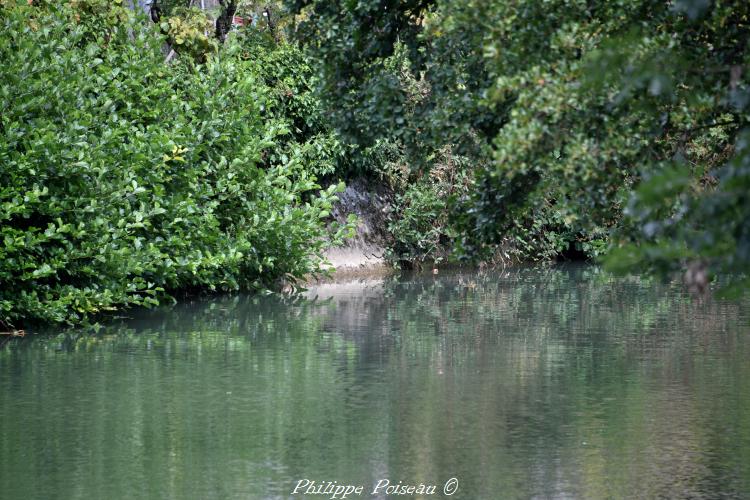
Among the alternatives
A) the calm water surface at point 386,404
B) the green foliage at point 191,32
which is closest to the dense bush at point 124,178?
the calm water surface at point 386,404

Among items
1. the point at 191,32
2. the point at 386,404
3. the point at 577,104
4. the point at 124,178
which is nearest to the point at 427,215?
the point at 191,32

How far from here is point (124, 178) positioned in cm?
1856

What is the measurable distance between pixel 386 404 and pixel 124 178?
759 centimetres

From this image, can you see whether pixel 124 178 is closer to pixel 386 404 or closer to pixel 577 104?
pixel 386 404

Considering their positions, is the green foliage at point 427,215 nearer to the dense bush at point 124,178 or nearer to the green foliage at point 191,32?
the green foliage at point 191,32

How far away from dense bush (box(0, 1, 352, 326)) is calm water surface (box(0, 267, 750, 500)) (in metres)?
0.93

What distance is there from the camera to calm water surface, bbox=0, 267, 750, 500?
31.2 ft

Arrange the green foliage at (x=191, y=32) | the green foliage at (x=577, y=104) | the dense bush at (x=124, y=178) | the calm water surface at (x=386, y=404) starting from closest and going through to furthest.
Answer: the green foliage at (x=577, y=104) → the calm water surface at (x=386, y=404) → the dense bush at (x=124, y=178) → the green foliage at (x=191, y=32)

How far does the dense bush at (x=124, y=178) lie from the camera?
17.4 meters

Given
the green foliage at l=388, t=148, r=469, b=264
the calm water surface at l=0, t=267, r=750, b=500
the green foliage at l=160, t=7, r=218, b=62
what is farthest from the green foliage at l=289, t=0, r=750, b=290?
the green foliage at l=388, t=148, r=469, b=264

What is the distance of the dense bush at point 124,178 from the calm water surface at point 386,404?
0.93m

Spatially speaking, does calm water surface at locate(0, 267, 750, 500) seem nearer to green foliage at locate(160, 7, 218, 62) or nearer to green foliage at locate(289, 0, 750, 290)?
green foliage at locate(289, 0, 750, 290)

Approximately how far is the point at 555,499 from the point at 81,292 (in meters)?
10.3

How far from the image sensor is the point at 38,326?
18375mm
